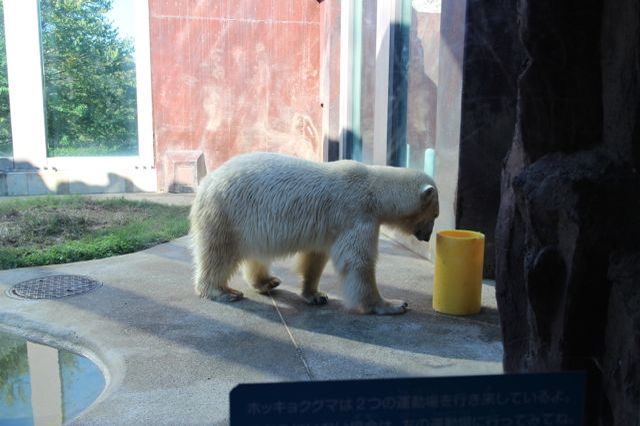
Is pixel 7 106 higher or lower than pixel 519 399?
higher

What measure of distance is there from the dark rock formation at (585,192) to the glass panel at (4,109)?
11489 mm

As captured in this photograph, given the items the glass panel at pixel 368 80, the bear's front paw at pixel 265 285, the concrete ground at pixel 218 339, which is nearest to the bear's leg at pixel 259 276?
the bear's front paw at pixel 265 285

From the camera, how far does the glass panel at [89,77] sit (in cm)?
1159

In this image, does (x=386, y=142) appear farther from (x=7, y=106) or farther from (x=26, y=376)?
(x=7, y=106)

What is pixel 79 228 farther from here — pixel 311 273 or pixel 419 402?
pixel 419 402

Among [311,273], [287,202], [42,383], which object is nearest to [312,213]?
[287,202]

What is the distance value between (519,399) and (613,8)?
1.30 m

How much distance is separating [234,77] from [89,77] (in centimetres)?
293

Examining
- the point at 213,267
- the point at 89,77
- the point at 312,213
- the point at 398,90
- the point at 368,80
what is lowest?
the point at 213,267

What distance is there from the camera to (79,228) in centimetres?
786

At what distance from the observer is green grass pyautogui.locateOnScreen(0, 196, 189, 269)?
6.59 metres

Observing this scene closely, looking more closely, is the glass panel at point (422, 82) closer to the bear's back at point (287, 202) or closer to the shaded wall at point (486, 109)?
the shaded wall at point (486, 109)

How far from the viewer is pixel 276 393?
1.28 m

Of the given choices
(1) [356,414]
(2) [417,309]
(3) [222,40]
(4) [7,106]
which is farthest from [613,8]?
(4) [7,106]
